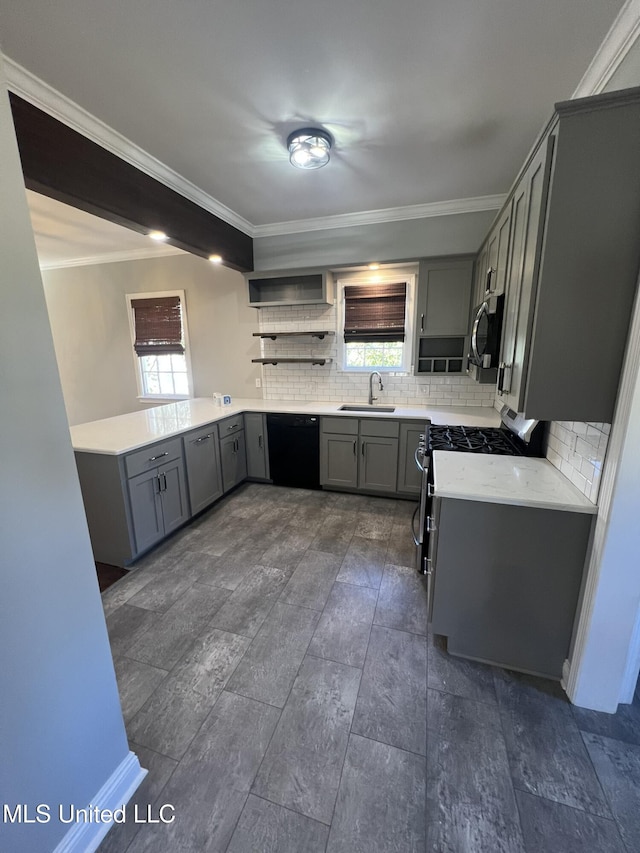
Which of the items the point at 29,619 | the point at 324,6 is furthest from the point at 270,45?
the point at 29,619

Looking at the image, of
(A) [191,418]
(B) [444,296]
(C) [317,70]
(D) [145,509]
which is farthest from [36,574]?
(B) [444,296]

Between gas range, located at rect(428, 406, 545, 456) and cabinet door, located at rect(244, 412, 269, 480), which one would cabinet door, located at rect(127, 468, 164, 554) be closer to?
cabinet door, located at rect(244, 412, 269, 480)

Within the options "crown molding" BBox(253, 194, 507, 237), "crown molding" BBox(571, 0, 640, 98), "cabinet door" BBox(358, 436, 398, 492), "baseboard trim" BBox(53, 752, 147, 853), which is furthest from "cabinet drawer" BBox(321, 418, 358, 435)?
"baseboard trim" BBox(53, 752, 147, 853)

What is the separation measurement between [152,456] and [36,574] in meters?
1.71

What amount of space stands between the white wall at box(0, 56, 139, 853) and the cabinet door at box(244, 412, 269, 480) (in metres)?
2.65

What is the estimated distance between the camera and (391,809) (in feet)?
3.83

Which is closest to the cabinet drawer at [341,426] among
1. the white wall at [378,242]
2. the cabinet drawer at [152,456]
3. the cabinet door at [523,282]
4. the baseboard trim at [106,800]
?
the cabinet drawer at [152,456]

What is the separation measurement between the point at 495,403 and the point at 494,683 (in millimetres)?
2477

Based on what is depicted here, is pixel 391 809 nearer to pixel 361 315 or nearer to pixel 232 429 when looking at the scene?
pixel 232 429

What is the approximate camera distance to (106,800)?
1.15m

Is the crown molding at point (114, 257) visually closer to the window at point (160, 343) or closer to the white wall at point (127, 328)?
the white wall at point (127, 328)

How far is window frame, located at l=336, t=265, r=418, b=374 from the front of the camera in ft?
11.7

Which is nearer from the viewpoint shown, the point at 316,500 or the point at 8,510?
the point at 8,510

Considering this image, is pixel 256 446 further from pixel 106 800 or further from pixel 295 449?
pixel 106 800
